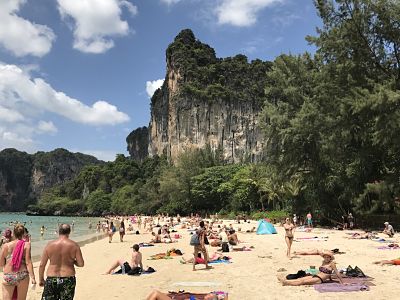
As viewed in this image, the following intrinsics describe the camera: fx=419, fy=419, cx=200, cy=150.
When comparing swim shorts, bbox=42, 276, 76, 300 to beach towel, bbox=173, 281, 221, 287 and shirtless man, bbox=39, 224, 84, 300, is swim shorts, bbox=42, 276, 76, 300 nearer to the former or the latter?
shirtless man, bbox=39, 224, 84, 300

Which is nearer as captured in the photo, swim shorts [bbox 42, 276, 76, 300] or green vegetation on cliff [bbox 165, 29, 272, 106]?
swim shorts [bbox 42, 276, 76, 300]

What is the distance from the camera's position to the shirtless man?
5.41 metres

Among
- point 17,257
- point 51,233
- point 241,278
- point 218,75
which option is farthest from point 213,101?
point 17,257

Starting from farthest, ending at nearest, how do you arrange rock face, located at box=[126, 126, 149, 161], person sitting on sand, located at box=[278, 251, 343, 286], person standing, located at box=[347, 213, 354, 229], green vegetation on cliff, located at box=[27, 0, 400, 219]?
1. rock face, located at box=[126, 126, 149, 161]
2. person standing, located at box=[347, 213, 354, 229]
3. green vegetation on cliff, located at box=[27, 0, 400, 219]
4. person sitting on sand, located at box=[278, 251, 343, 286]

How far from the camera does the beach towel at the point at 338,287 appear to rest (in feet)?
28.1

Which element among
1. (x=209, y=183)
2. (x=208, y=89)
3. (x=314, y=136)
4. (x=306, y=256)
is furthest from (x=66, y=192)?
(x=306, y=256)

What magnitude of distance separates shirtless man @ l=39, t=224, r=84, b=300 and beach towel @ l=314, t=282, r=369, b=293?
533 centimetres

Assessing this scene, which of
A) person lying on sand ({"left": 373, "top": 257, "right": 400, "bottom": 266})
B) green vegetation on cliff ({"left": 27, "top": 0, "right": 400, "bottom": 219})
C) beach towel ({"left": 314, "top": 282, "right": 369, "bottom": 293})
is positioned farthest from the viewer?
green vegetation on cliff ({"left": 27, "top": 0, "right": 400, "bottom": 219})

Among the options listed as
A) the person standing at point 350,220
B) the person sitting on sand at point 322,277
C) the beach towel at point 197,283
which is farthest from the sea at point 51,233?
the person standing at point 350,220

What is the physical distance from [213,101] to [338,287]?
9089cm

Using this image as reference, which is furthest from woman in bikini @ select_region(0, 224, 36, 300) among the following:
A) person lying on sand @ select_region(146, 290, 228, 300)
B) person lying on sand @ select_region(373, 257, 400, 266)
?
person lying on sand @ select_region(373, 257, 400, 266)

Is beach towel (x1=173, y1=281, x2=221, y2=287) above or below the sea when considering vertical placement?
below

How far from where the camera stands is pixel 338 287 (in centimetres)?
880

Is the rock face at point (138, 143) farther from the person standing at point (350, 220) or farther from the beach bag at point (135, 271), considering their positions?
the beach bag at point (135, 271)
